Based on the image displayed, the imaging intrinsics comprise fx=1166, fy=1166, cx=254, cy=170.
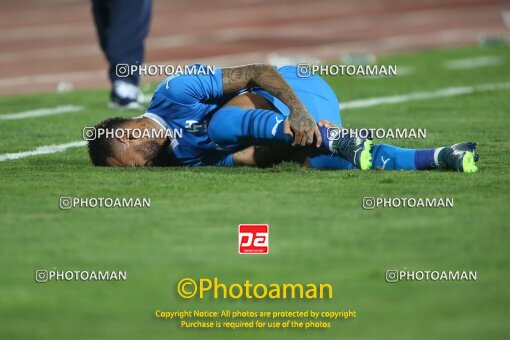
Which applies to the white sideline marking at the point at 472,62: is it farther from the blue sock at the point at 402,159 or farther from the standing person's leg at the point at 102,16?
the blue sock at the point at 402,159

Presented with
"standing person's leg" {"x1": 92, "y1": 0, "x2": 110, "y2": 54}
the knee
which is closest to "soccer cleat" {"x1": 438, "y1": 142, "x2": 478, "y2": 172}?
the knee

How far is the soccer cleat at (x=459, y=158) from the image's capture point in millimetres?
6832

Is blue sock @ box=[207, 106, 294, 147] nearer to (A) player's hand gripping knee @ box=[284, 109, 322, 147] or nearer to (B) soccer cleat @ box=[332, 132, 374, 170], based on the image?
(A) player's hand gripping knee @ box=[284, 109, 322, 147]

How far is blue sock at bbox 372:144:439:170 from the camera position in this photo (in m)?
7.00

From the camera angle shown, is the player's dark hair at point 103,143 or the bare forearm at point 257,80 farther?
the player's dark hair at point 103,143

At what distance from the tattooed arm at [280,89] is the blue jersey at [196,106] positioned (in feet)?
0.28

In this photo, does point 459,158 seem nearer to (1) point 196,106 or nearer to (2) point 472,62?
(1) point 196,106

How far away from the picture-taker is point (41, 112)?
11.0m

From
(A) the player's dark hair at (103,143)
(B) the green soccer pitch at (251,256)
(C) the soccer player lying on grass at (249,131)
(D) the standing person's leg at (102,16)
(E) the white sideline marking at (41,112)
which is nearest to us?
(B) the green soccer pitch at (251,256)

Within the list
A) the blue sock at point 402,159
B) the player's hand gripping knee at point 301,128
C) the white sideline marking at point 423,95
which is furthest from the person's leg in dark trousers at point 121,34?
the player's hand gripping knee at point 301,128

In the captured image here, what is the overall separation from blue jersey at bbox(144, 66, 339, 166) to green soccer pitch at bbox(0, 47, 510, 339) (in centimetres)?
18

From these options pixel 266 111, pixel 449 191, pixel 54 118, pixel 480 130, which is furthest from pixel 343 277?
pixel 54 118

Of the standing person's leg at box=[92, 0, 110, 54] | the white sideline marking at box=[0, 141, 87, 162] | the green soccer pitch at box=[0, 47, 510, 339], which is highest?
the standing person's leg at box=[92, 0, 110, 54]

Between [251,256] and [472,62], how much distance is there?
10193mm
